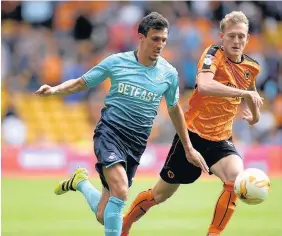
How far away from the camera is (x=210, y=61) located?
927 cm

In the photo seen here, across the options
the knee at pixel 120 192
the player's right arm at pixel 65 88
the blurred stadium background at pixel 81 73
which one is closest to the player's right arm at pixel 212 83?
the player's right arm at pixel 65 88

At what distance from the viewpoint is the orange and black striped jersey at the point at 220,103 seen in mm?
9500

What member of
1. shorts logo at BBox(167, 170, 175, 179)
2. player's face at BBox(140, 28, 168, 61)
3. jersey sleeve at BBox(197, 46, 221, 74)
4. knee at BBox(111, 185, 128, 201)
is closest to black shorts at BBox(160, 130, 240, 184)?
shorts logo at BBox(167, 170, 175, 179)

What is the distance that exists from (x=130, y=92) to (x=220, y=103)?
124 cm

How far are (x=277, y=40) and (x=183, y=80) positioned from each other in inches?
141

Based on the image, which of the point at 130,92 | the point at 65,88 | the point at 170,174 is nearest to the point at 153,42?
the point at 130,92

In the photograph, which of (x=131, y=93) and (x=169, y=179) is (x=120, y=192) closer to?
(x=131, y=93)

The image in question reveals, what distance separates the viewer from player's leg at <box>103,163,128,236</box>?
8391 millimetres

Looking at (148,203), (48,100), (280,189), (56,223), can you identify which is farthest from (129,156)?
(48,100)

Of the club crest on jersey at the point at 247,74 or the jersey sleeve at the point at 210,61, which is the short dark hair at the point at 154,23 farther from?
the club crest on jersey at the point at 247,74

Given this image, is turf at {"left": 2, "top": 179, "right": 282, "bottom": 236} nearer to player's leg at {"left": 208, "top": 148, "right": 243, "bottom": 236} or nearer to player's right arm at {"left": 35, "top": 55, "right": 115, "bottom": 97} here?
player's leg at {"left": 208, "top": 148, "right": 243, "bottom": 236}

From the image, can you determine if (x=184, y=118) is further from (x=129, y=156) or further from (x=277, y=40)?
(x=277, y=40)

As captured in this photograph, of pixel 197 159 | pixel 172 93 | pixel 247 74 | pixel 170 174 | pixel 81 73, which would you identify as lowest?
pixel 81 73

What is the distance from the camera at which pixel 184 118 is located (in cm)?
940
